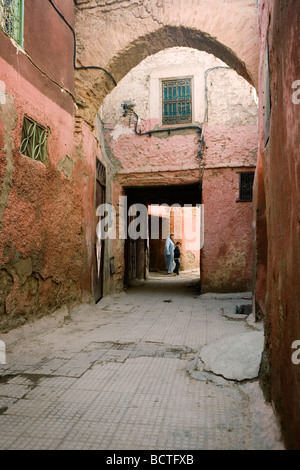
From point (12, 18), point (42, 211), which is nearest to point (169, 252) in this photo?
point (42, 211)

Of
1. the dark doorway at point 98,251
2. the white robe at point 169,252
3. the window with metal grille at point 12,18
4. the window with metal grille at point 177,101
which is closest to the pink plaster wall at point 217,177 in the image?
the window with metal grille at point 177,101

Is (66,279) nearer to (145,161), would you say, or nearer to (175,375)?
(175,375)

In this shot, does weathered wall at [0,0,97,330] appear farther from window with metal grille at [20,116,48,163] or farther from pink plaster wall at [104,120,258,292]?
pink plaster wall at [104,120,258,292]

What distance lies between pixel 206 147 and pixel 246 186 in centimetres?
125

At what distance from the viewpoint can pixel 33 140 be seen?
153 inches

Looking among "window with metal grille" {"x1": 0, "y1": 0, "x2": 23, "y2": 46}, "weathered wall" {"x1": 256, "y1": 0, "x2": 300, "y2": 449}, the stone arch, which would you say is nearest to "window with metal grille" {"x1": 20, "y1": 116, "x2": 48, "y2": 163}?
"window with metal grille" {"x1": 0, "y1": 0, "x2": 23, "y2": 46}

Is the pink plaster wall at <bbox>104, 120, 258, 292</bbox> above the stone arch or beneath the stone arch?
beneath

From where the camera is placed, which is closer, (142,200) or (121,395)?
(121,395)

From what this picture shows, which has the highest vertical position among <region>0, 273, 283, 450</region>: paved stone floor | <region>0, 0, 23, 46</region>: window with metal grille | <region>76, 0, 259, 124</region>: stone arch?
<region>76, 0, 259, 124</region>: stone arch

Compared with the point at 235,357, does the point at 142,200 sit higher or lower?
higher

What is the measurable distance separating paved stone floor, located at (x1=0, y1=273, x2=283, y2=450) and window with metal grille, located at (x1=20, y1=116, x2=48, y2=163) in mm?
1987

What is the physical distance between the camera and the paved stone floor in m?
1.76

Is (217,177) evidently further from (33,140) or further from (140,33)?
(33,140)

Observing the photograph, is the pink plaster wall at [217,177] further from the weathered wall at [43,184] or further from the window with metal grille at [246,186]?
the weathered wall at [43,184]
